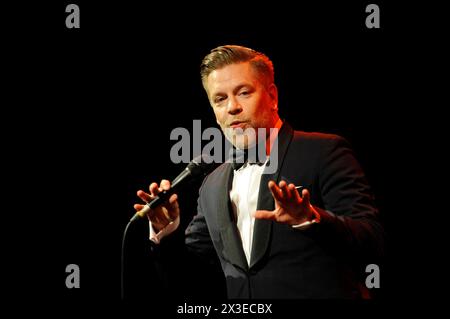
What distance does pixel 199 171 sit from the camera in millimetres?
1727

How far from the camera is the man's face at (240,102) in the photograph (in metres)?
1.90

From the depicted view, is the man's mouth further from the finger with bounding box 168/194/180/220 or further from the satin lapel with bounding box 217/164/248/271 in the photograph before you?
the finger with bounding box 168/194/180/220

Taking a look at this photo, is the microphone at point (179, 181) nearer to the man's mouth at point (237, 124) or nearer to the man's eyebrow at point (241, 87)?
the man's mouth at point (237, 124)

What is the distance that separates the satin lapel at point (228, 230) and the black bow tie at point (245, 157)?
0.07 m

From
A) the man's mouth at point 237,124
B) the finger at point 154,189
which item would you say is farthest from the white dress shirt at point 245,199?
the finger at point 154,189

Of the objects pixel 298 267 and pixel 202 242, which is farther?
pixel 202 242

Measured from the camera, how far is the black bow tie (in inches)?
75.6

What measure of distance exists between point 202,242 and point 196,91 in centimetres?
103

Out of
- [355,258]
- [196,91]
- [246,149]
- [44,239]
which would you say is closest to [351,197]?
[355,258]

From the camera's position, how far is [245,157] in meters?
1.98

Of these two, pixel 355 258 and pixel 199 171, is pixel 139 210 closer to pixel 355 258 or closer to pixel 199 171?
pixel 199 171

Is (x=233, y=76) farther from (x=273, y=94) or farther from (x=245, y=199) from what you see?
(x=245, y=199)

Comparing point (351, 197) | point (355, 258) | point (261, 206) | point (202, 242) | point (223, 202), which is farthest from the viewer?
point (202, 242)

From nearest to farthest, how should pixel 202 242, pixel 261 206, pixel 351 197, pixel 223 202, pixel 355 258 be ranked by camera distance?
1. pixel 355 258
2. pixel 351 197
3. pixel 261 206
4. pixel 223 202
5. pixel 202 242
